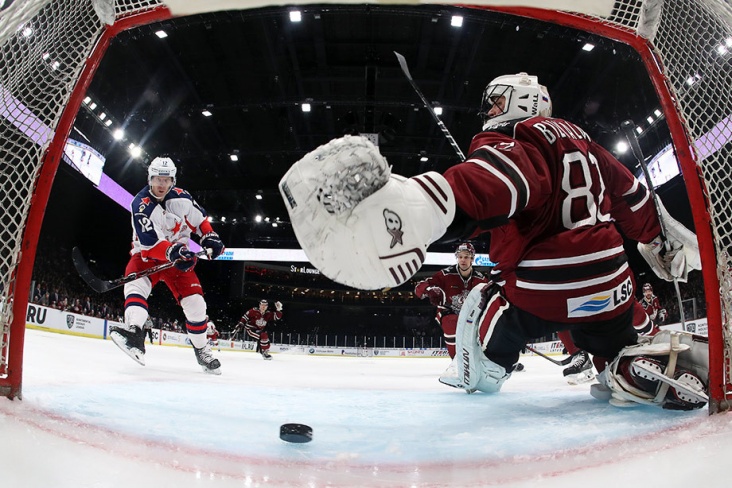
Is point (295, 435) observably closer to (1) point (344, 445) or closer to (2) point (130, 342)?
(1) point (344, 445)

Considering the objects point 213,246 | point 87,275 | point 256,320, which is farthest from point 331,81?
point 87,275

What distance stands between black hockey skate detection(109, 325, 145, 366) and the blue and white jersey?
0.51 meters

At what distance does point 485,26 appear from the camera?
7613 mm

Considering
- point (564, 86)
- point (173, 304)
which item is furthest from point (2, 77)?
point (173, 304)

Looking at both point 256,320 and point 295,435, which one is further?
point 256,320

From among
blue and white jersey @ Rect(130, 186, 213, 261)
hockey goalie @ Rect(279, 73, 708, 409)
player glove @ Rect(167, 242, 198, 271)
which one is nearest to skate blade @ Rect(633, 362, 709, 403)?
hockey goalie @ Rect(279, 73, 708, 409)

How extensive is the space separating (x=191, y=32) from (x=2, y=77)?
25.9ft

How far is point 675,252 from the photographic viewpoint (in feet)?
4.56

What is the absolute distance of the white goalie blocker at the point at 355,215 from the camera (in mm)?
633

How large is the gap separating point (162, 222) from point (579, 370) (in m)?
2.66

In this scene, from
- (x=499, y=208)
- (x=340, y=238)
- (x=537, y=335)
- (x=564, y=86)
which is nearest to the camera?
(x=340, y=238)

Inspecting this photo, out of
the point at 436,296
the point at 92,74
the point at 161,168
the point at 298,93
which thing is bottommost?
the point at 436,296

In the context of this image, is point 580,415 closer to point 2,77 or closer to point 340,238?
point 340,238

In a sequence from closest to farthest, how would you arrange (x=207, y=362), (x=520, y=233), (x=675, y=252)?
(x=520, y=233) → (x=675, y=252) → (x=207, y=362)
